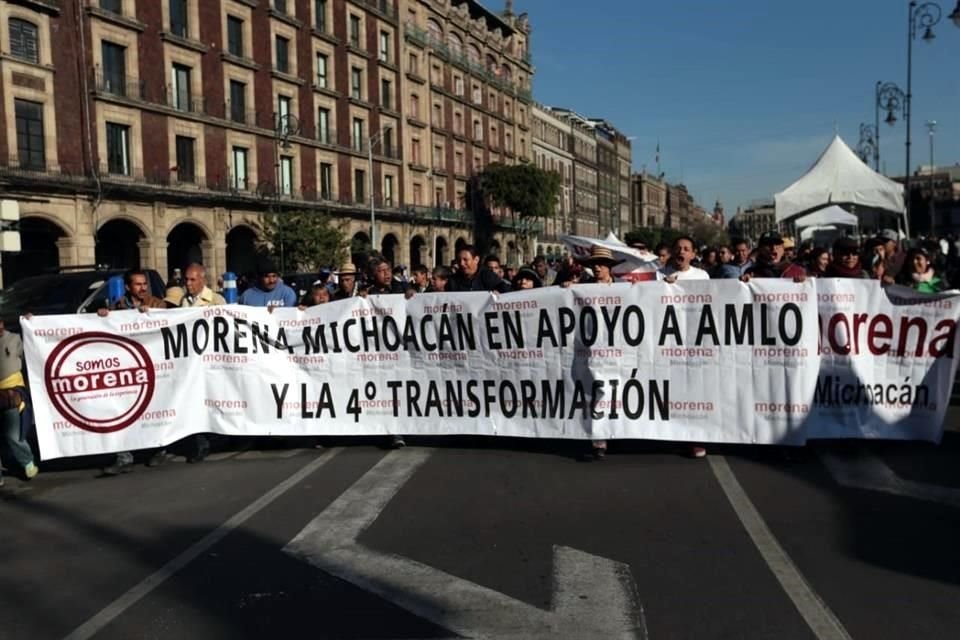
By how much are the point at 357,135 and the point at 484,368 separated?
48.5 m

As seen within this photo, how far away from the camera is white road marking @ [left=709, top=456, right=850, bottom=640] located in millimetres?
3838

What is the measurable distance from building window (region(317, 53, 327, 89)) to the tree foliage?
22.0 metres

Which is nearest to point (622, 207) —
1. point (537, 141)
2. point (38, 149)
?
point (537, 141)

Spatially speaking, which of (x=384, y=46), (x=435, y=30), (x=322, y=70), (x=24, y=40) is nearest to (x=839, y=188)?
(x=24, y=40)

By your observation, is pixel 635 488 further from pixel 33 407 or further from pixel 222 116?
pixel 222 116

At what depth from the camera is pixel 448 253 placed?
6669 cm

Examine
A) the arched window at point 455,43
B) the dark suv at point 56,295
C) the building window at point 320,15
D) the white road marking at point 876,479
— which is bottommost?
the white road marking at point 876,479

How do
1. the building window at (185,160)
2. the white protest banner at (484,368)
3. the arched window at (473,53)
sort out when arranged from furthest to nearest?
1. the arched window at (473,53)
2. the building window at (185,160)
3. the white protest banner at (484,368)

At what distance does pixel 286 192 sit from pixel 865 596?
45.1m

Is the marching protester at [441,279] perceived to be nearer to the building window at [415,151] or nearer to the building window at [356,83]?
the building window at [356,83]

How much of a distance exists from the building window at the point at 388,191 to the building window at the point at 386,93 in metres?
4.86

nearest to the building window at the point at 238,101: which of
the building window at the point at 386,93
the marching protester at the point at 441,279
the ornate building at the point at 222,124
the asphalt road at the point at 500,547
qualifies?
the ornate building at the point at 222,124

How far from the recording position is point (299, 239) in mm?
41750

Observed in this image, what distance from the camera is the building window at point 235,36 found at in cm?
4209
